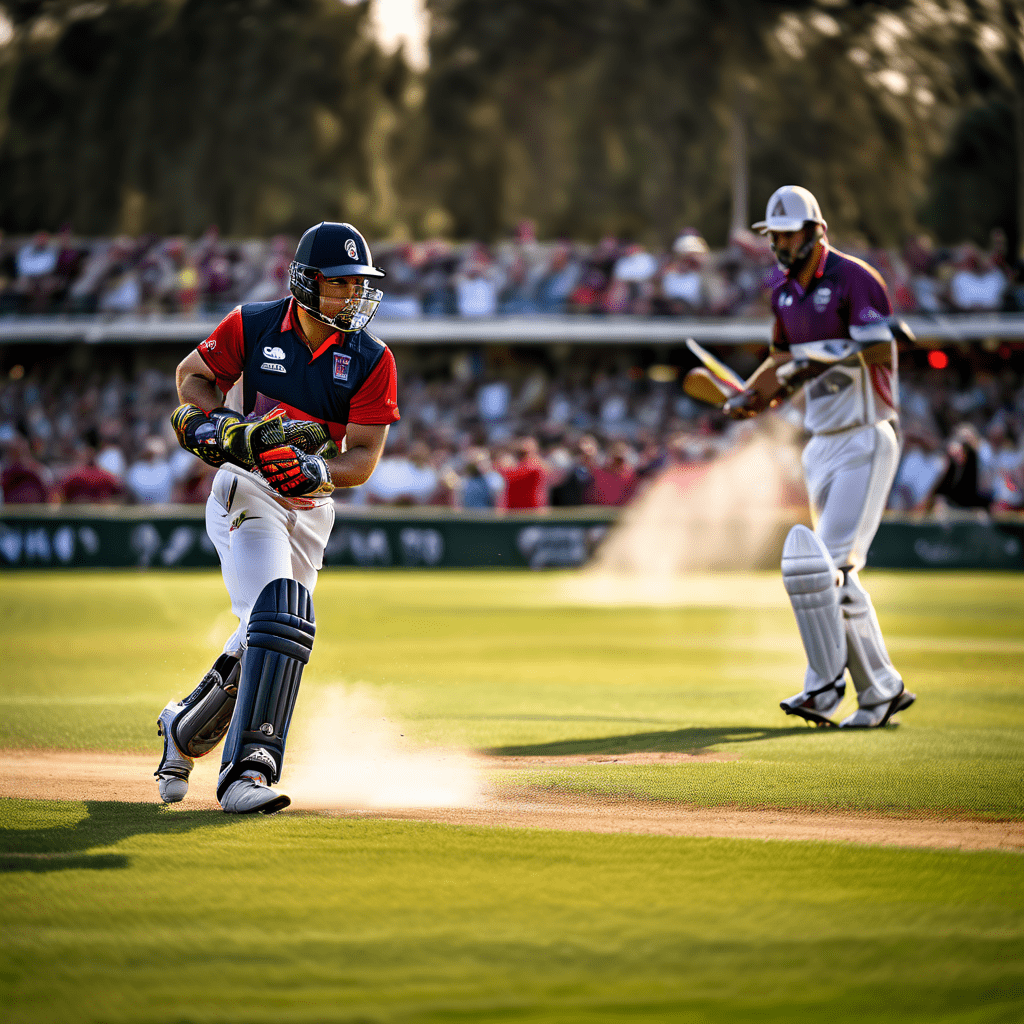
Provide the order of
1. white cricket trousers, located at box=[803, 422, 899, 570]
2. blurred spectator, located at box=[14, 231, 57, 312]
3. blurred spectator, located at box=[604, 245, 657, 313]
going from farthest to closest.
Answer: blurred spectator, located at box=[14, 231, 57, 312] → blurred spectator, located at box=[604, 245, 657, 313] → white cricket trousers, located at box=[803, 422, 899, 570]

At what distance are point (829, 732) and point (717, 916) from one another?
13.3 feet

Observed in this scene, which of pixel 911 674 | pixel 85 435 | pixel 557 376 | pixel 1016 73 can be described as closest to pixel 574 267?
pixel 557 376

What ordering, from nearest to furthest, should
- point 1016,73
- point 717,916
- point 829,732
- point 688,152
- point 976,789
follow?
point 717,916, point 976,789, point 829,732, point 1016,73, point 688,152

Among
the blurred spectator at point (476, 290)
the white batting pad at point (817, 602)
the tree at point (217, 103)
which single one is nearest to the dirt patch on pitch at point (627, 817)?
the white batting pad at point (817, 602)

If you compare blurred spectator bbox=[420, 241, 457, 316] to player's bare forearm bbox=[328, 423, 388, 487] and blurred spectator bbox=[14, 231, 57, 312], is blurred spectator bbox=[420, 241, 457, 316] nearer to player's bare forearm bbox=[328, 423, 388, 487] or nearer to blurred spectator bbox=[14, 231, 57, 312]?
blurred spectator bbox=[14, 231, 57, 312]

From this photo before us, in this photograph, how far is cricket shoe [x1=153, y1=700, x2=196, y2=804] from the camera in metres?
5.86

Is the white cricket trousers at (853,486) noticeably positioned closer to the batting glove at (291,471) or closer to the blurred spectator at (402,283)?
the batting glove at (291,471)

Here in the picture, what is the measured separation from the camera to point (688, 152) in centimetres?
5019

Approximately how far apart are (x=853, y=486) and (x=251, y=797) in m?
4.27

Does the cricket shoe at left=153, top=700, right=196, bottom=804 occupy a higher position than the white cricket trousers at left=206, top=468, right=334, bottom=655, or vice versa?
the white cricket trousers at left=206, top=468, right=334, bottom=655

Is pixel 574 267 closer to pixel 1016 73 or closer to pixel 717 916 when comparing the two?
pixel 1016 73

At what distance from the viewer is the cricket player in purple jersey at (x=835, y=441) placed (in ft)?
26.6

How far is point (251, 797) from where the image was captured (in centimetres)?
551

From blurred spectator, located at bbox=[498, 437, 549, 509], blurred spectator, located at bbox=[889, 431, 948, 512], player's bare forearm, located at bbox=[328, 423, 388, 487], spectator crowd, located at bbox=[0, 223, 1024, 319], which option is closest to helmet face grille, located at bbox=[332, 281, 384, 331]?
player's bare forearm, located at bbox=[328, 423, 388, 487]
